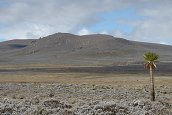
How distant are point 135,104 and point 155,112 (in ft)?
12.1

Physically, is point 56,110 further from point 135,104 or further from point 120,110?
point 135,104

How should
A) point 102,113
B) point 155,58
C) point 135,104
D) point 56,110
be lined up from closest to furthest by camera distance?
point 102,113, point 56,110, point 135,104, point 155,58

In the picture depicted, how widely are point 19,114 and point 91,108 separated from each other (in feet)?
12.2

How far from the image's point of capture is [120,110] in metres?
23.6

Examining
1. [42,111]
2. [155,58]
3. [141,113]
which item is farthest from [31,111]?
[155,58]

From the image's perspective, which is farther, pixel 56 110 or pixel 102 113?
pixel 56 110

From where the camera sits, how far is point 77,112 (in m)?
23.4

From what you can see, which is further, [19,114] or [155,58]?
[155,58]

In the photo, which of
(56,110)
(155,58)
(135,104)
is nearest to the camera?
(56,110)

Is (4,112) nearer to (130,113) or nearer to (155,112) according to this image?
(130,113)

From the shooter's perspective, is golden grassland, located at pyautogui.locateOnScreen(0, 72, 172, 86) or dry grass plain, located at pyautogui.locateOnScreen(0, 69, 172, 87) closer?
dry grass plain, located at pyautogui.locateOnScreen(0, 69, 172, 87)

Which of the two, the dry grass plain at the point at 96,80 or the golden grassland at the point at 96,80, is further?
the golden grassland at the point at 96,80

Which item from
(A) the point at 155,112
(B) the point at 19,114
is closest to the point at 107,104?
(A) the point at 155,112

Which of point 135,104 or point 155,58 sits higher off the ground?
point 155,58
